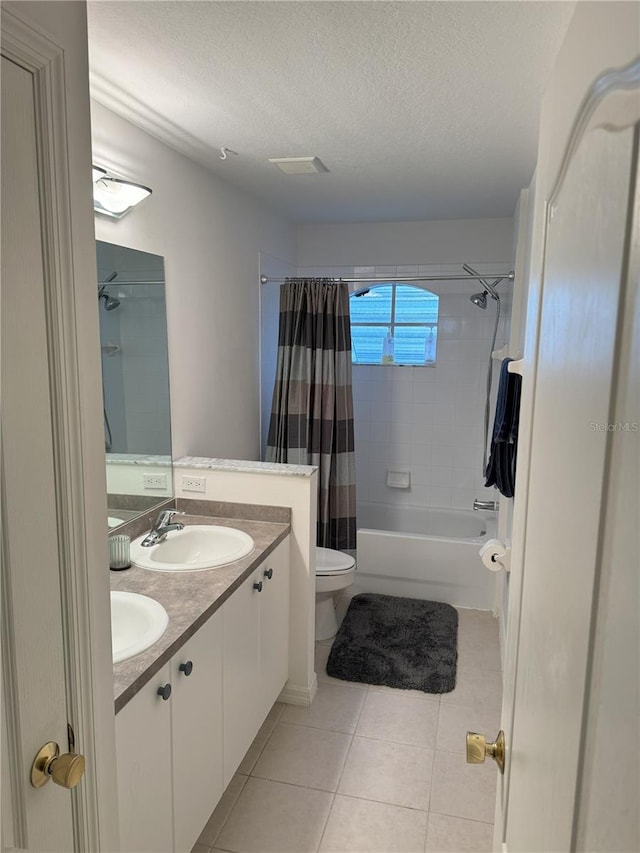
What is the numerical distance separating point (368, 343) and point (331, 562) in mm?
1977

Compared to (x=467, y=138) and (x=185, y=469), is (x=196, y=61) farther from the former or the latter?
(x=185, y=469)

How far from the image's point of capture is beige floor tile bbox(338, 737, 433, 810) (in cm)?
214

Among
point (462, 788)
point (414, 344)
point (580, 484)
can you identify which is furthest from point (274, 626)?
point (414, 344)

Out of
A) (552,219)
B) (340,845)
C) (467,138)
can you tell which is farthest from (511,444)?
(552,219)

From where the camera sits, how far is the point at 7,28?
2.33ft

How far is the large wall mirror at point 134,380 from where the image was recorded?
7.22 ft

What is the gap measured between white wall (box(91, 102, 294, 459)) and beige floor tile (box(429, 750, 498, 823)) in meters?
Answer: 1.74

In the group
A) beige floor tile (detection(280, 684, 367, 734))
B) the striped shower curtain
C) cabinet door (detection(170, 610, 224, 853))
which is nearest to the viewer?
cabinet door (detection(170, 610, 224, 853))

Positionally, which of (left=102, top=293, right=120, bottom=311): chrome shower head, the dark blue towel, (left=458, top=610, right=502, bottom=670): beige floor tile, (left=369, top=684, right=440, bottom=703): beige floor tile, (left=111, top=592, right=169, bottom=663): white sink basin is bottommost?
(left=369, top=684, right=440, bottom=703): beige floor tile

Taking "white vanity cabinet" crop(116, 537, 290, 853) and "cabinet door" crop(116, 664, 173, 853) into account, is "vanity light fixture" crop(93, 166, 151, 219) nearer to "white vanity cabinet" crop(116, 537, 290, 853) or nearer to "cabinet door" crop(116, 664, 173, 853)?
"white vanity cabinet" crop(116, 537, 290, 853)

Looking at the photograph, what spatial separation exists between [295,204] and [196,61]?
1.91 meters

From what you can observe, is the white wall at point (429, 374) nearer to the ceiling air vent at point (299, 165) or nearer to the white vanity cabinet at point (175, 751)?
the ceiling air vent at point (299, 165)

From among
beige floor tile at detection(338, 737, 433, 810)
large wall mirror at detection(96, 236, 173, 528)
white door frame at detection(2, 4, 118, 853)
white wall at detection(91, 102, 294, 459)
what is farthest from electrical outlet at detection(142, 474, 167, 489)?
white door frame at detection(2, 4, 118, 853)

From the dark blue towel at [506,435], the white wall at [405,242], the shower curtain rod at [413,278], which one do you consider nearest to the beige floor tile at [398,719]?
the dark blue towel at [506,435]
